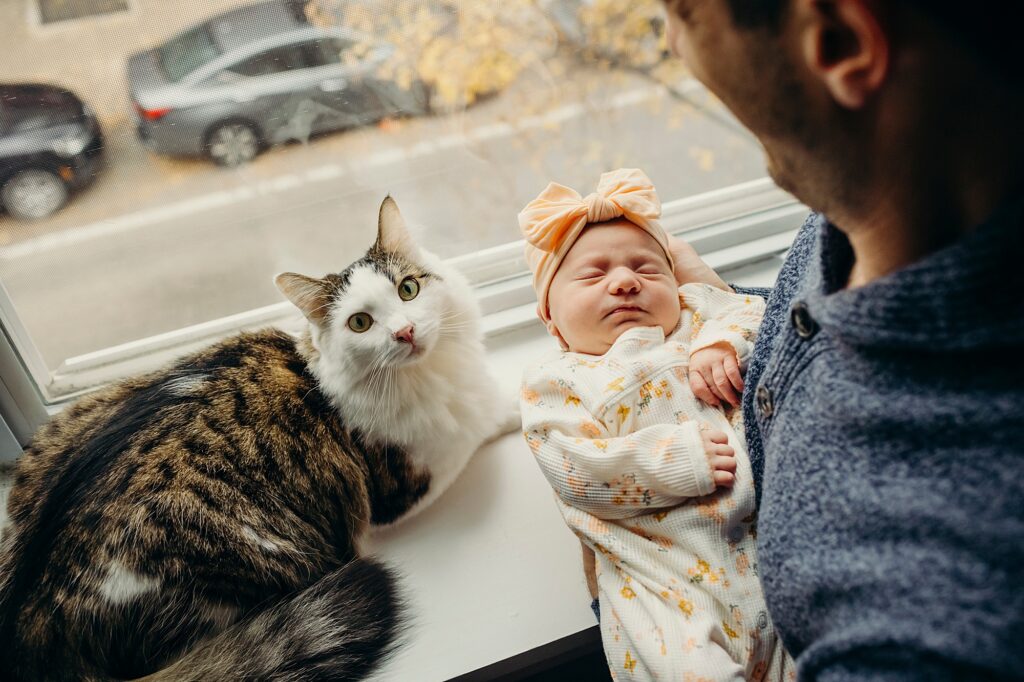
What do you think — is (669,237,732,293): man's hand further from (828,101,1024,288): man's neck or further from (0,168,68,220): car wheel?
(0,168,68,220): car wheel

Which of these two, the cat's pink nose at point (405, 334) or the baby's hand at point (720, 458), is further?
the cat's pink nose at point (405, 334)

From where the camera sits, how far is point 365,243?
1378mm

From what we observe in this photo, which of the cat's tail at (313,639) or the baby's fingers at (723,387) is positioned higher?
the baby's fingers at (723,387)

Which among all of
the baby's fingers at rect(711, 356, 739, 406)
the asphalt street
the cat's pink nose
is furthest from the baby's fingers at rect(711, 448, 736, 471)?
the asphalt street

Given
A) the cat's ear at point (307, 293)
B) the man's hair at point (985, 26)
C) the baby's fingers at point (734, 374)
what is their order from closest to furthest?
the man's hair at point (985, 26) → the baby's fingers at point (734, 374) → the cat's ear at point (307, 293)

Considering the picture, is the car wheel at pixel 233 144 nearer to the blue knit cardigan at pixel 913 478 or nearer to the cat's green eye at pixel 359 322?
the cat's green eye at pixel 359 322

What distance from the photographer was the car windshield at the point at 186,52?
104 centimetres

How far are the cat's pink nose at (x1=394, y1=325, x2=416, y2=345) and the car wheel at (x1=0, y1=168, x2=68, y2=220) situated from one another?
0.61 meters

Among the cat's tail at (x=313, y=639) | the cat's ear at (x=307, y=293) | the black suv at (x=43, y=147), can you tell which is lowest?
the cat's tail at (x=313, y=639)

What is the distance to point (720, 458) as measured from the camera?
831 millimetres

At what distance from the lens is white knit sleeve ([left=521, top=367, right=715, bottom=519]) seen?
82cm

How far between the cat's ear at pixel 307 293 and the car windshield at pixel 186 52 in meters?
0.38

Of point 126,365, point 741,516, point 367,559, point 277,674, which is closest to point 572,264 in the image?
point 741,516

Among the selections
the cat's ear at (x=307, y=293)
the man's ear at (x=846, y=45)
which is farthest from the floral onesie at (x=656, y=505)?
the man's ear at (x=846, y=45)
